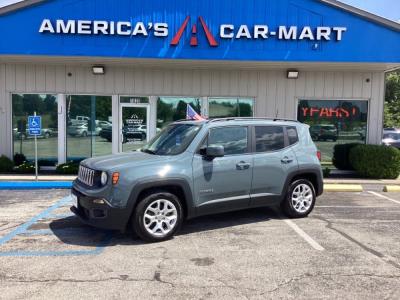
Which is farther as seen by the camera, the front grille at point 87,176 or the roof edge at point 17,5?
the roof edge at point 17,5

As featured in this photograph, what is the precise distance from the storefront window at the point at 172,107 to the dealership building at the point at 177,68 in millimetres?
33

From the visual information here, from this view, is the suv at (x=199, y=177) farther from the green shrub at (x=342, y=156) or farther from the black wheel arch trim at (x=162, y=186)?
the green shrub at (x=342, y=156)

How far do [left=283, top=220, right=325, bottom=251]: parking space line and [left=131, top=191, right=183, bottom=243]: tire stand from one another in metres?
1.86

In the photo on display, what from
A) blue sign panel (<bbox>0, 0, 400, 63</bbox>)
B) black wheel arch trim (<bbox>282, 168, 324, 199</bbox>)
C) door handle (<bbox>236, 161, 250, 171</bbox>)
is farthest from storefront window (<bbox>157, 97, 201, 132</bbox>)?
door handle (<bbox>236, 161, 250, 171</bbox>)

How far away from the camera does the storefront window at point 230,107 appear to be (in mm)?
12695

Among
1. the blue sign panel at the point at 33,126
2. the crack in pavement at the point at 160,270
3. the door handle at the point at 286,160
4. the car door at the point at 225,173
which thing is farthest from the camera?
the blue sign panel at the point at 33,126

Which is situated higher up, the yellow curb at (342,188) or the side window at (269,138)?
the side window at (269,138)

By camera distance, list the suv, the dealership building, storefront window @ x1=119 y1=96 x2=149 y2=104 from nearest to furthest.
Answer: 1. the suv
2. the dealership building
3. storefront window @ x1=119 y1=96 x2=149 y2=104

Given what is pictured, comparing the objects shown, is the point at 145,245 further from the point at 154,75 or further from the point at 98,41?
the point at 154,75

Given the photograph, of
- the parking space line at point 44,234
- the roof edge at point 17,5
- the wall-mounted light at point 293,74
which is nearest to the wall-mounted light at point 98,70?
the roof edge at point 17,5

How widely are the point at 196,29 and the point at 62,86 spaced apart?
472 cm

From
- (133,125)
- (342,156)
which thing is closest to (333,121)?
(342,156)

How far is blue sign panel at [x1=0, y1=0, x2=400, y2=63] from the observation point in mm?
10562

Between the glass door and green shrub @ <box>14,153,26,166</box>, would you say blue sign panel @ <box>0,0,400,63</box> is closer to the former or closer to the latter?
the glass door
